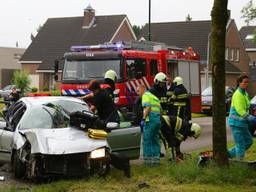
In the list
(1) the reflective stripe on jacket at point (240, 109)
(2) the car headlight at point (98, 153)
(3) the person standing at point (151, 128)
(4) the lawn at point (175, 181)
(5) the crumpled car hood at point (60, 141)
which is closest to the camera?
(4) the lawn at point (175, 181)

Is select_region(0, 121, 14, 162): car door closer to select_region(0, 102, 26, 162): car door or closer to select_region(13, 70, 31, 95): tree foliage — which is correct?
select_region(0, 102, 26, 162): car door

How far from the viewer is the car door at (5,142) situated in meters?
10.3

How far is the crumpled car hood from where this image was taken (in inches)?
358

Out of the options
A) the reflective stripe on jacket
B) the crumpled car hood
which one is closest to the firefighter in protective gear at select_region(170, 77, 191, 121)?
the reflective stripe on jacket

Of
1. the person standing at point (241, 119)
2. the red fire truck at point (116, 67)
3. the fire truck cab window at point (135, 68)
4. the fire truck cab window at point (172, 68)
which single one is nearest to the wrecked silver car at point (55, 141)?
the person standing at point (241, 119)

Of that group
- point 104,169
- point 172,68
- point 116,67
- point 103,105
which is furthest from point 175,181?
point 172,68

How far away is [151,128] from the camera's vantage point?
A: 10.9 m

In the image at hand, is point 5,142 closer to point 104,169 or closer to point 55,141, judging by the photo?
point 55,141

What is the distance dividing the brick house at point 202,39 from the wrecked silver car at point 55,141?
1578 inches

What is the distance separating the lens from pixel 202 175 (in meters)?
9.07

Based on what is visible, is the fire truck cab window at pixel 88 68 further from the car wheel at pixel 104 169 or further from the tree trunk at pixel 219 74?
the tree trunk at pixel 219 74

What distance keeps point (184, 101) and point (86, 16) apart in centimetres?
4371

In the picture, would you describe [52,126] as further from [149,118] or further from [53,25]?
[53,25]

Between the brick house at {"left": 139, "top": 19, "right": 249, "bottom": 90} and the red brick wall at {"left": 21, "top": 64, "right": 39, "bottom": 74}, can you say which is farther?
the red brick wall at {"left": 21, "top": 64, "right": 39, "bottom": 74}
